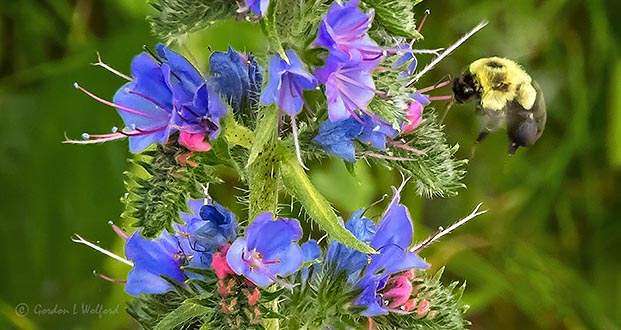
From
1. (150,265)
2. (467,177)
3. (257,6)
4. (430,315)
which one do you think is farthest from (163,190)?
(467,177)

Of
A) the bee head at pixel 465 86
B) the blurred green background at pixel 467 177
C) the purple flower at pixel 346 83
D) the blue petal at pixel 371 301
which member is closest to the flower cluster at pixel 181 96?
the purple flower at pixel 346 83

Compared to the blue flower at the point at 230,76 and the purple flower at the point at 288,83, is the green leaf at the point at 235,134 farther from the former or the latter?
the purple flower at the point at 288,83

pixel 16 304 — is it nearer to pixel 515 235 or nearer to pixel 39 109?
pixel 39 109

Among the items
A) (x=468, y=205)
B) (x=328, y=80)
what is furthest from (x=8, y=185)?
(x=328, y=80)

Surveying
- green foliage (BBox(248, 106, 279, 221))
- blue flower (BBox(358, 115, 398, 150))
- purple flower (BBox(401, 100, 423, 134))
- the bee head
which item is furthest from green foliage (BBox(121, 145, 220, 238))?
the bee head

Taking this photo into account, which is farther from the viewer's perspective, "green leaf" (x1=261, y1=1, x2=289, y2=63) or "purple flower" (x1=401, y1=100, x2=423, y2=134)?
"purple flower" (x1=401, y1=100, x2=423, y2=134)

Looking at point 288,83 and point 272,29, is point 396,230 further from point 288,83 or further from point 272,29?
point 272,29

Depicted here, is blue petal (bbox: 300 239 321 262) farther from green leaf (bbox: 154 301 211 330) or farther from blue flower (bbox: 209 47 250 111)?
blue flower (bbox: 209 47 250 111)
